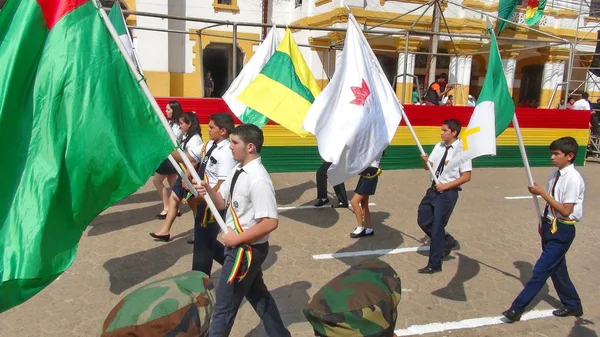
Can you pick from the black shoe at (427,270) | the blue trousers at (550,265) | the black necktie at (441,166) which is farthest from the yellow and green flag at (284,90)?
the blue trousers at (550,265)

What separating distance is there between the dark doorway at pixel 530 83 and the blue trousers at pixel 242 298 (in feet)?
80.0

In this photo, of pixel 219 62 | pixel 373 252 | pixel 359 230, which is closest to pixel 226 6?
pixel 219 62

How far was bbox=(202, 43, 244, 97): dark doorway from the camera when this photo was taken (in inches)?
898

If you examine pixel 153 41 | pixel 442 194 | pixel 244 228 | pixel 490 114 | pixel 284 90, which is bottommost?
pixel 442 194

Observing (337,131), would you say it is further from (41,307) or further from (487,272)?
(41,307)

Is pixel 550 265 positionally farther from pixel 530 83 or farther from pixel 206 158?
pixel 530 83

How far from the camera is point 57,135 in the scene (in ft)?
9.17

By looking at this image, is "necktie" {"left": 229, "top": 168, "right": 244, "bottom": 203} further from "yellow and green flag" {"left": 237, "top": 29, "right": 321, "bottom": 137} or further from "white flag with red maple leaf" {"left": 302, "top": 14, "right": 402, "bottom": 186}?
"yellow and green flag" {"left": 237, "top": 29, "right": 321, "bottom": 137}

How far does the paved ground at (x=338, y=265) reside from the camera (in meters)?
4.50

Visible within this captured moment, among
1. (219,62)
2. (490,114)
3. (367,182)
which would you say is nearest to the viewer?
(490,114)

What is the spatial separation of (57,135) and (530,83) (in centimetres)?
2628

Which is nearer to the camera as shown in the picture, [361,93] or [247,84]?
[361,93]

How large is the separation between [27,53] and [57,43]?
0.17m

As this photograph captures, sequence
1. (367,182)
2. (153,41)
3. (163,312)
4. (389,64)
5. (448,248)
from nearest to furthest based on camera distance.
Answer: (163,312) < (448,248) < (367,182) < (153,41) < (389,64)
